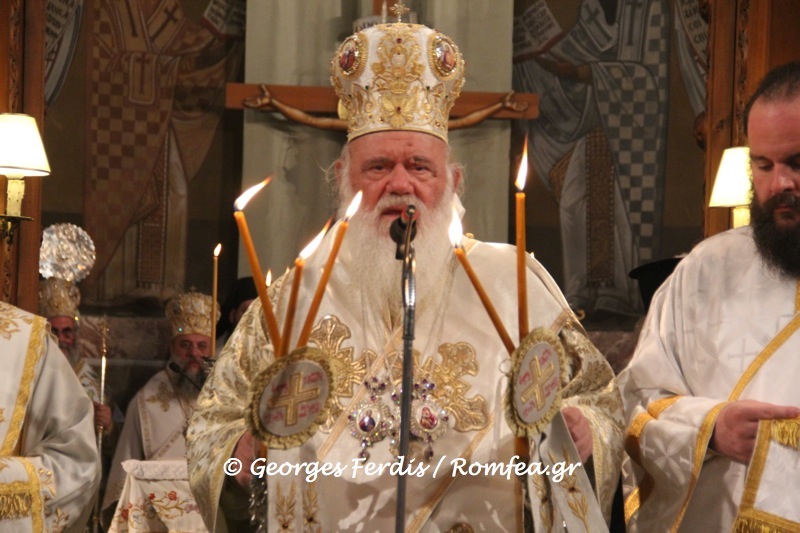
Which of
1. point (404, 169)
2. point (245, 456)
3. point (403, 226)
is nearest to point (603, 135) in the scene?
point (404, 169)

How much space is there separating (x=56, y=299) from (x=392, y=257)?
16.4ft

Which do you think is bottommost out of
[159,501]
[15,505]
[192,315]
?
[159,501]

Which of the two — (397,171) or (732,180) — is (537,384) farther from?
(732,180)

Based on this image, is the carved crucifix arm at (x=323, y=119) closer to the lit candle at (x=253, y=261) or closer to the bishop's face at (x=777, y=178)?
the bishop's face at (x=777, y=178)

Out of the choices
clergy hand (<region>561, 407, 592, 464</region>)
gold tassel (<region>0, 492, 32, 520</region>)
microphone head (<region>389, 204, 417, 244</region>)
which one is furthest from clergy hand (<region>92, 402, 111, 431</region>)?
microphone head (<region>389, 204, 417, 244</region>)

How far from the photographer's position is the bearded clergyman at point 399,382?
3371 mm

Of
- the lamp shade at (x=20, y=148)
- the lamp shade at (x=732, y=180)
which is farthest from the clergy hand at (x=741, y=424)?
the lamp shade at (x=20, y=148)

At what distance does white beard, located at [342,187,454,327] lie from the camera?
12.6ft

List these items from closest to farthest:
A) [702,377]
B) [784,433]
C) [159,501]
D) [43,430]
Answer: [784,433], [702,377], [43,430], [159,501]

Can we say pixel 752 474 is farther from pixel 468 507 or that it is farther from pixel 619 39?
pixel 619 39

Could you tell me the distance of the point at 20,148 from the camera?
6898 mm

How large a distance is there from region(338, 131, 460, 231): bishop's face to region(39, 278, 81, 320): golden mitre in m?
4.77

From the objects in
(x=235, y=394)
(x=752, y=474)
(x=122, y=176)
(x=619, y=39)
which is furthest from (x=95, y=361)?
(x=752, y=474)

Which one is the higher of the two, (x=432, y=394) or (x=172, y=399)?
(x=432, y=394)
